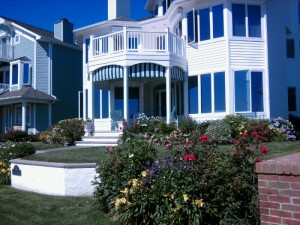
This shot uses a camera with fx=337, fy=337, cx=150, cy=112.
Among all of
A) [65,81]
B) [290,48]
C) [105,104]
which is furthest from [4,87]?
[290,48]

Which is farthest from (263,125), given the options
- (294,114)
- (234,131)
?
(294,114)

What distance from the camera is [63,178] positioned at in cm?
Answer: 856

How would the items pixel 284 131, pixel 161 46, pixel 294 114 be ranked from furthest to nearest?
1. pixel 294 114
2. pixel 161 46
3. pixel 284 131

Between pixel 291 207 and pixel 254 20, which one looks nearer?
pixel 291 207

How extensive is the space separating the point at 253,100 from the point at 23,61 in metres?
17.5

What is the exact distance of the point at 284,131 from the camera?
14.7 meters

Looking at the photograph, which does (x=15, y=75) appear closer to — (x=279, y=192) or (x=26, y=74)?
(x=26, y=74)

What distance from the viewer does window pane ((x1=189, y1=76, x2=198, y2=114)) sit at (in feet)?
55.0

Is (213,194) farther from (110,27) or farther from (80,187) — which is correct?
(110,27)

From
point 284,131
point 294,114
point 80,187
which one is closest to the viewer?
point 80,187

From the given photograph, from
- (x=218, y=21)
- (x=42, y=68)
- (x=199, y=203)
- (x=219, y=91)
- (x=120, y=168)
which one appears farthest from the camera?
(x=42, y=68)

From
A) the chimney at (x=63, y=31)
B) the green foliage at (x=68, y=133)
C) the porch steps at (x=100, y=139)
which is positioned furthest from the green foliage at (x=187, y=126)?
the chimney at (x=63, y=31)

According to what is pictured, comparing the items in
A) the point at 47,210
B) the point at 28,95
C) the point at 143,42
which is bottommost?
the point at 47,210

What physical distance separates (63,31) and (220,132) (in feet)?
64.6
